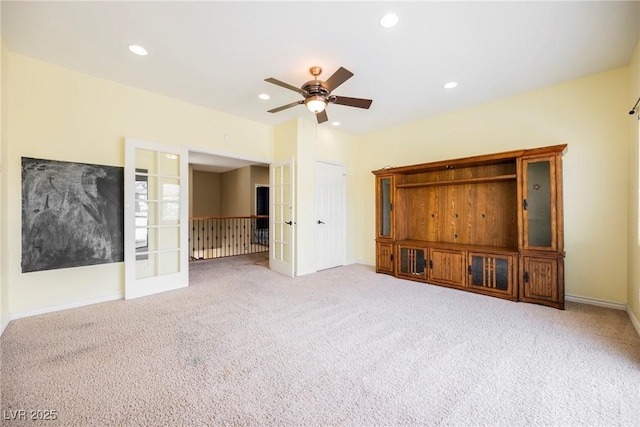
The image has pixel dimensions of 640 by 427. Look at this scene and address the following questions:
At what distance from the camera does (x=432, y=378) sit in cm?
185

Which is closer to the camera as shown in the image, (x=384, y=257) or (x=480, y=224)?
(x=480, y=224)

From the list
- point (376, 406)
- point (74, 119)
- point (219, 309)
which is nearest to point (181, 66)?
point (74, 119)

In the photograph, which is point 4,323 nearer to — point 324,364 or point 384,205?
point 324,364

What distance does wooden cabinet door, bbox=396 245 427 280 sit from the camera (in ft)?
14.1

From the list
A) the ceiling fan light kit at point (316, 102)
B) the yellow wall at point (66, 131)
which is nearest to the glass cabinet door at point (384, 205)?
the ceiling fan light kit at point (316, 102)

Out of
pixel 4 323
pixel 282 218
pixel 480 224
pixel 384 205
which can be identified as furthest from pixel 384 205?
pixel 4 323

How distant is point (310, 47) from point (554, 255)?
3.68 meters

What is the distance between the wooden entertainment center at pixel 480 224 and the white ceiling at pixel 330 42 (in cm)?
109

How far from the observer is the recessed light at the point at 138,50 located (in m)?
2.69

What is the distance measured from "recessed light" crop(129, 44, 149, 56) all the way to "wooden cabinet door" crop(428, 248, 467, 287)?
4.55 metres

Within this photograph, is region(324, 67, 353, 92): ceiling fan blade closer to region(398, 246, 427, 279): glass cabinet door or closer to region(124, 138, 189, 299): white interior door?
region(124, 138, 189, 299): white interior door

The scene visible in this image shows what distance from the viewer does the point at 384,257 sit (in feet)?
15.8

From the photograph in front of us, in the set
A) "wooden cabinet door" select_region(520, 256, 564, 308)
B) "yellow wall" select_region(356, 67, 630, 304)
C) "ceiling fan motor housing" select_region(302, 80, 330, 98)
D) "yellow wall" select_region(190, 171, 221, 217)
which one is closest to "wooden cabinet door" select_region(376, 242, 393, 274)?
"wooden cabinet door" select_region(520, 256, 564, 308)

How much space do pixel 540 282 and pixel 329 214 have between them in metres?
3.44
